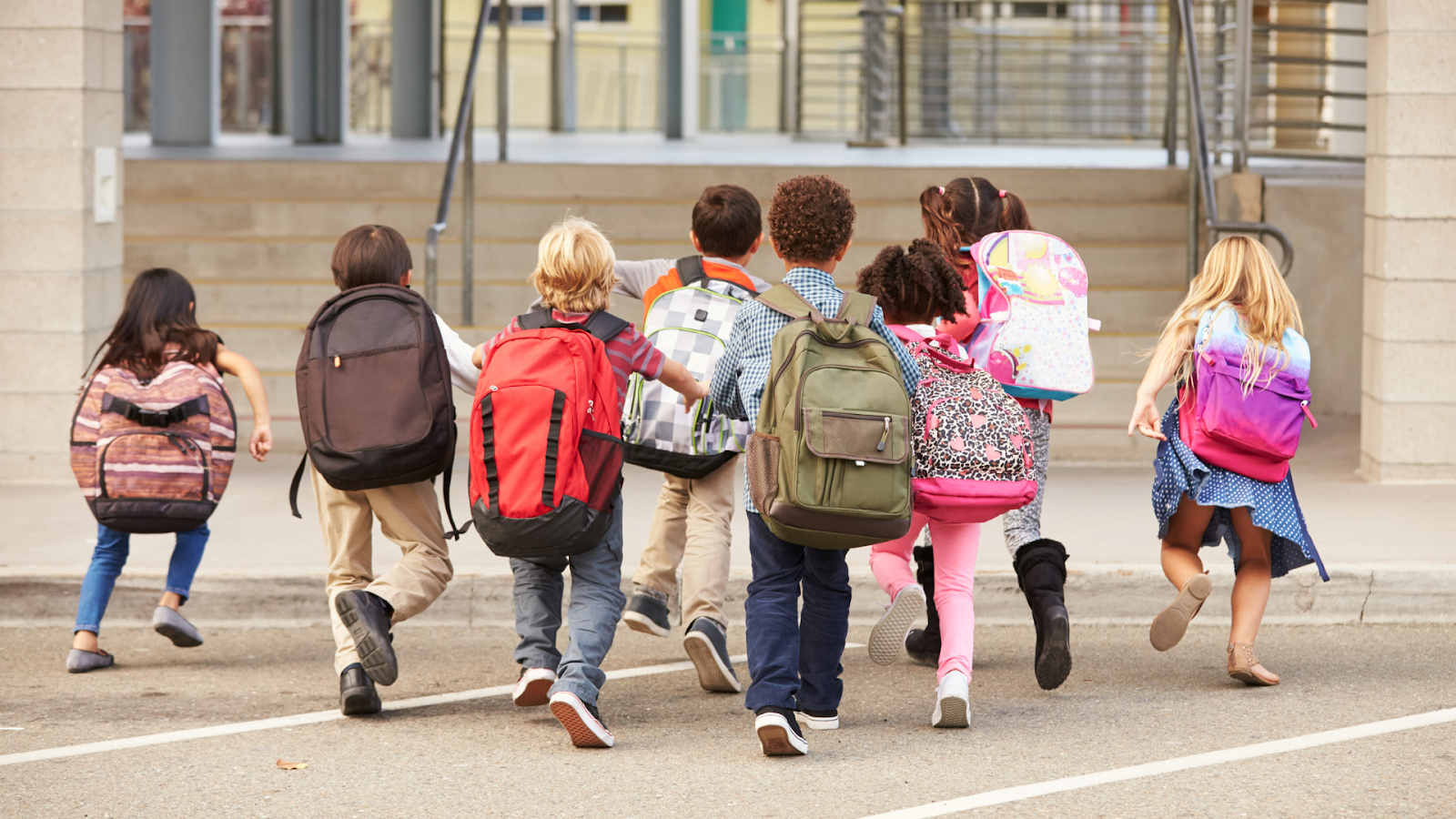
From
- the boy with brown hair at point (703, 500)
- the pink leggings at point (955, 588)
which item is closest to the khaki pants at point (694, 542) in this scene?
the boy with brown hair at point (703, 500)

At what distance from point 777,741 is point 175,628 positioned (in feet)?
7.77

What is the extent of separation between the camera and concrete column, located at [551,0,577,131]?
23250mm

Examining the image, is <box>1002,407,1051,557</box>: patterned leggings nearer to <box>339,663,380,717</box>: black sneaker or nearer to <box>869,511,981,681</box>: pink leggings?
<box>869,511,981,681</box>: pink leggings

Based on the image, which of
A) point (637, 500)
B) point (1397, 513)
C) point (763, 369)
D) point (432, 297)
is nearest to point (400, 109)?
point (432, 297)

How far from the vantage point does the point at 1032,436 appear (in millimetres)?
5426

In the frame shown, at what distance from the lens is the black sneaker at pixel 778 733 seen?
4.66 meters

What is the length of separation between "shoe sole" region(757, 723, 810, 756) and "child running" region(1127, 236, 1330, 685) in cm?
135

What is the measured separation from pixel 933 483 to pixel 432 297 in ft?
15.9

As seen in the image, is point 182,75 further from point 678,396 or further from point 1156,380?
point 1156,380

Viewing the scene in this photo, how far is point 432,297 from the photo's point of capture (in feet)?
29.9

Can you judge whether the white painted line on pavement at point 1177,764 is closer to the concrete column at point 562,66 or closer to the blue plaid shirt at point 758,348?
the blue plaid shirt at point 758,348

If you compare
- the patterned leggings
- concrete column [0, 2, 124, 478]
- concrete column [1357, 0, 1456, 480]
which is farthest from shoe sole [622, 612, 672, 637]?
concrete column [1357, 0, 1456, 480]

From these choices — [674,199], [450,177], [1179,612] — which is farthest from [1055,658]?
[674,199]

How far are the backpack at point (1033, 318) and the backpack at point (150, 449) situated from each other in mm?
2641
